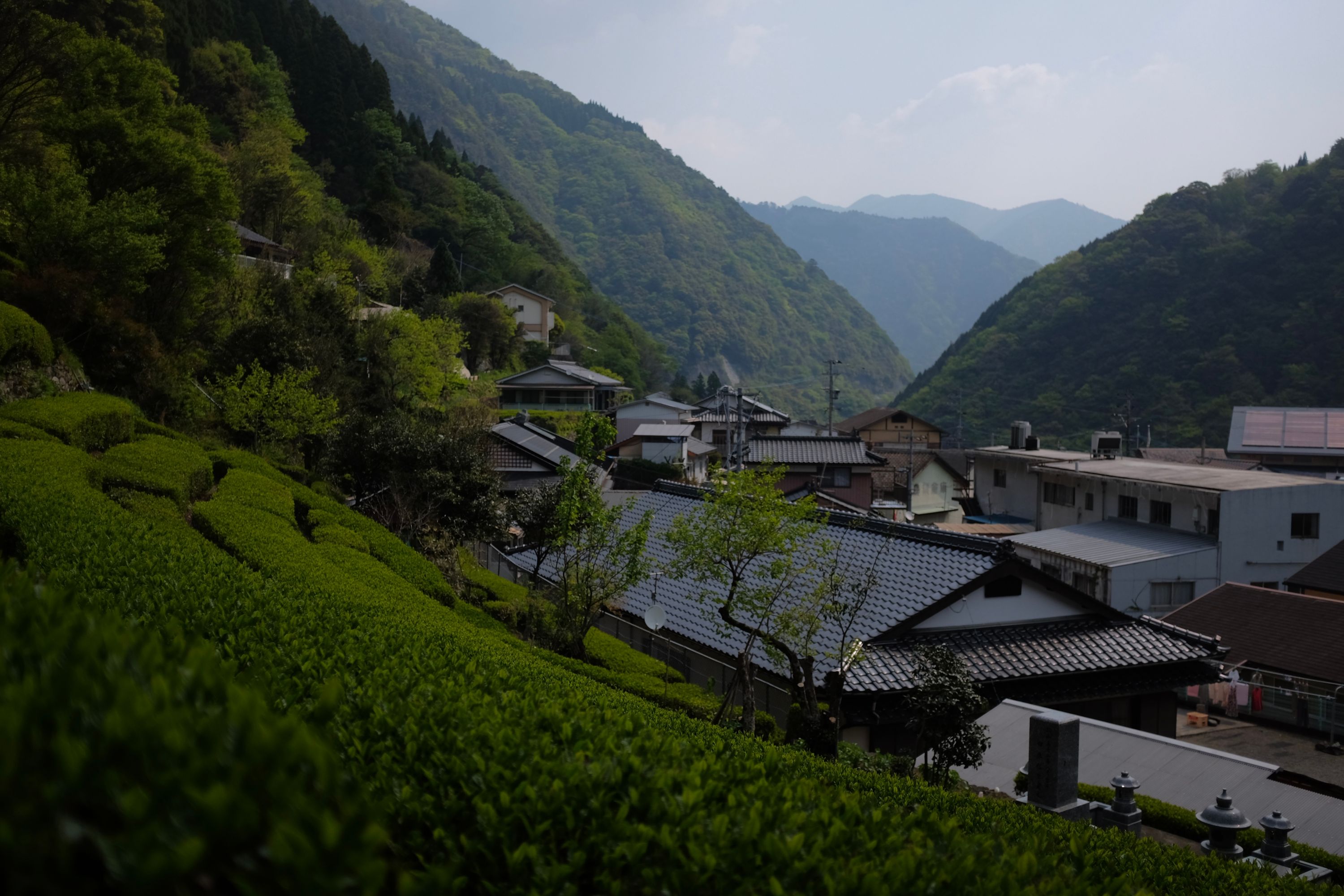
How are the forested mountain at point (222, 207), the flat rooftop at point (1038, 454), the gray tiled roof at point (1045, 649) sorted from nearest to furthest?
1. the gray tiled roof at point (1045, 649)
2. the forested mountain at point (222, 207)
3. the flat rooftop at point (1038, 454)

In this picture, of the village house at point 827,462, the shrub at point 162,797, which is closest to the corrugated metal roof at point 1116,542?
the village house at point 827,462

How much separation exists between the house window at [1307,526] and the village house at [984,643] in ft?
55.3

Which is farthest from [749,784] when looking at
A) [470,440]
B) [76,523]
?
[470,440]

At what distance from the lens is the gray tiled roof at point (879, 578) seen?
14789 mm

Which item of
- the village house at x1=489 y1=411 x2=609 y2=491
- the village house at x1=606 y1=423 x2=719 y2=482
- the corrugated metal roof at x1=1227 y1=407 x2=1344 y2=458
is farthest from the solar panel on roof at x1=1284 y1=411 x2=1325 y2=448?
the village house at x1=489 y1=411 x2=609 y2=491

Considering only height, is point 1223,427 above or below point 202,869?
above

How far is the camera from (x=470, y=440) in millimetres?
21406

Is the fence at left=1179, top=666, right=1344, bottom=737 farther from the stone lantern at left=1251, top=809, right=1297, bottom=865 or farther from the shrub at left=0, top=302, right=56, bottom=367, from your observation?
the shrub at left=0, top=302, right=56, bottom=367

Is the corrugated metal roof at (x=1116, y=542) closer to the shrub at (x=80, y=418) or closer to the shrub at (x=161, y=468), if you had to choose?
the shrub at (x=161, y=468)

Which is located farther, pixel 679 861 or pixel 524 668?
pixel 524 668

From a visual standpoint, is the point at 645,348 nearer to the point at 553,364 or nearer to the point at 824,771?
the point at 553,364

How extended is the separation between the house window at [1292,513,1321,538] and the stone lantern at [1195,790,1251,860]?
24875mm

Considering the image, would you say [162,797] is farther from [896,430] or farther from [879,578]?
[896,430]

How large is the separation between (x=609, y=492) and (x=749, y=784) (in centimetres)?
3099
